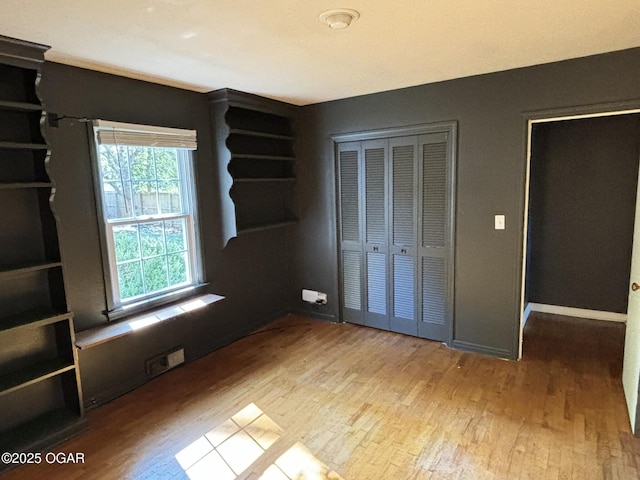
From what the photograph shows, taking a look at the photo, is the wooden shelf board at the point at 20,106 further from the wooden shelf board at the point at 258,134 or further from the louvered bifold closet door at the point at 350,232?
the louvered bifold closet door at the point at 350,232

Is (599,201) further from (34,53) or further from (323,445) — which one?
(34,53)

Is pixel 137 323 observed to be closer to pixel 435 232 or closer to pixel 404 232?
pixel 404 232

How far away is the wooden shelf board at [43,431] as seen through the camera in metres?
2.25

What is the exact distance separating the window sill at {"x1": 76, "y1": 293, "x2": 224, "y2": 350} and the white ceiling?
180 cm

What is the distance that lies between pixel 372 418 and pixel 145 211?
2287mm

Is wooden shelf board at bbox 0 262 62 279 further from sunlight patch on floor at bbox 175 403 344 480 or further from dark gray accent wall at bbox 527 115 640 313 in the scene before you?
dark gray accent wall at bbox 527 115 640 313

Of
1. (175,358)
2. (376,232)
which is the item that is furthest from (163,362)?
(376,232)

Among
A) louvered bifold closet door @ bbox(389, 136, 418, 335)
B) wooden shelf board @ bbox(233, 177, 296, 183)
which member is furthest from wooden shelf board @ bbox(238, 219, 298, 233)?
louvered bifold closet door @ bbox(389, 136, 418, 335)

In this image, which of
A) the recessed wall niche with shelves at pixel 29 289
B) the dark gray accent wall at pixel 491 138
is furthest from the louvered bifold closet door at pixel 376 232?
the recessed wall niche with shelves at pixel 29 289

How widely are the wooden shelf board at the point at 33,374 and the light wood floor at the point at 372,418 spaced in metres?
0.46

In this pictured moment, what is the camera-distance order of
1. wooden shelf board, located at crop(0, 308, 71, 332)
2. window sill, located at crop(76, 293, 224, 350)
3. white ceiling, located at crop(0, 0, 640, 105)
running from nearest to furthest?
white ceiling, located at crop(0, 0, 640, 105)
wooden shelf board, located at crop(0, 308, 71, 332)
window sill, located at crop(76, 293, 224, 350)

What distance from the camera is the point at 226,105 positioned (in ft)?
11.3

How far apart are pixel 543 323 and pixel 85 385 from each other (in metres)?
4.27

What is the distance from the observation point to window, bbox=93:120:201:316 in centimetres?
282
